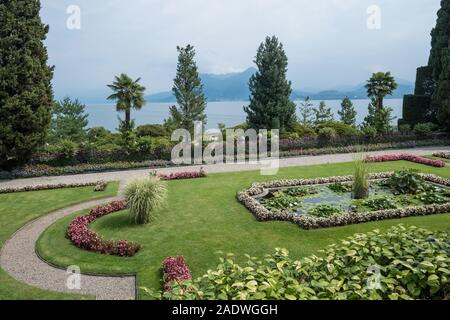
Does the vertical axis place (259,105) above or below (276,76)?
below

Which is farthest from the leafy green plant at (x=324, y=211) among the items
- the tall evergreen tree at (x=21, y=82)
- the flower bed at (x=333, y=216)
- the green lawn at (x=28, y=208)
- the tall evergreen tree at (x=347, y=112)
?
the tall evergreen tree at (x=347, y=112)

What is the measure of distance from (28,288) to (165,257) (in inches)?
118

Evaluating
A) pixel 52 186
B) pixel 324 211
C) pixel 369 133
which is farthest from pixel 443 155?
pixel 52 186

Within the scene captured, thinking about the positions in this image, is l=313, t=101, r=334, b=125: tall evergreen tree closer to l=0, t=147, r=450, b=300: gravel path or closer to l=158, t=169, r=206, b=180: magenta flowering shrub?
l=158, t=169, r=206, b=180: magenta flowering shrub

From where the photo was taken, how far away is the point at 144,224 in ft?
38.9

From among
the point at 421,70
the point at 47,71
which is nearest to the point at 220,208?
the point at 47,71

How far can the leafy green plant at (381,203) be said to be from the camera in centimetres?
1247

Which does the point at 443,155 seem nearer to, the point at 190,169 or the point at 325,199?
the point at 325,199

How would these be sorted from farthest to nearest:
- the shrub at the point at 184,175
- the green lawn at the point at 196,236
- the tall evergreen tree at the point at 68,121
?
the tall evergreen tree at the point at 68,121
the shrub at the point at 184,175
the green lawn at the point at 196,236

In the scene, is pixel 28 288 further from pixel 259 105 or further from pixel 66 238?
pixel 259 105

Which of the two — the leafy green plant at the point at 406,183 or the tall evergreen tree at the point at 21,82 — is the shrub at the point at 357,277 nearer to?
the leafy green plant at the point at 406,183

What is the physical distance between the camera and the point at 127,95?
2708 cm

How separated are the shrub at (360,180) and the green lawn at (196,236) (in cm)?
233

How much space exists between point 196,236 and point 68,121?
2496cm
